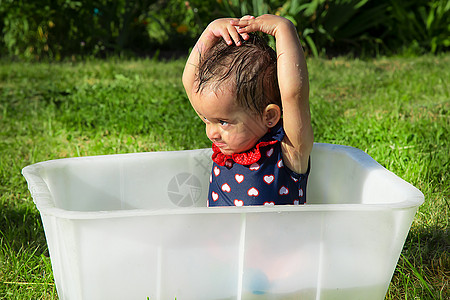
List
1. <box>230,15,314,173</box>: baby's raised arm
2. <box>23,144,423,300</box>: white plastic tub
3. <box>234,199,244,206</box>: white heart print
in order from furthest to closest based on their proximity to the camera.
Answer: <box>234,199,244,206</box>: white heart print, <box>230,15,314,173</box>: baby's raised arm, <box>23,144,423,300</box>: white plastic tub

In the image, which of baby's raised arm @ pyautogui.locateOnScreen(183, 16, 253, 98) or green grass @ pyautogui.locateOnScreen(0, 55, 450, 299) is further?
green grass @ pyautogui.locateOnScreen(0, 55, 450, 299)

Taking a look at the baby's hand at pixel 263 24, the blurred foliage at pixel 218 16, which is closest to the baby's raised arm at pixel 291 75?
the baby's hand at pixel 263 24

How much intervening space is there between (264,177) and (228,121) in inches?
8.2

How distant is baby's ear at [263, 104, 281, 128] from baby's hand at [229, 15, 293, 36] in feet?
0.69

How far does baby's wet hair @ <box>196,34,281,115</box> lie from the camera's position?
4.77 ft

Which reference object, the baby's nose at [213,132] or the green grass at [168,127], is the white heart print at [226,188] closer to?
the baby's nose at [213,132]

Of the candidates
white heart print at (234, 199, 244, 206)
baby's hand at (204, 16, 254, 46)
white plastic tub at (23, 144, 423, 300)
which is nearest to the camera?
white plastic tub at (23, 144, 423, 300)

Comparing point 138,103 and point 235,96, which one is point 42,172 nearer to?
point 235,96

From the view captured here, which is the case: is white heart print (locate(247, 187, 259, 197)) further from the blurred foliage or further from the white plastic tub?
the blurred foliage

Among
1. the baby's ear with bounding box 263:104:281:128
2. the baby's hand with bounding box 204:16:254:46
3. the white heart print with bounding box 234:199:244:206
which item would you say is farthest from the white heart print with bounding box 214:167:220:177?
the baby's hand with bounding box 204:16:254:46

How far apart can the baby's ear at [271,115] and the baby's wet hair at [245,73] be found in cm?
1

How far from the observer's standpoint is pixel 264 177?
1.58 metres

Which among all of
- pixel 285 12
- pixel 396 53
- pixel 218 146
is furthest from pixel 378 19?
pixel 218 146

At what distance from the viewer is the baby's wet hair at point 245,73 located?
145 centimetres
